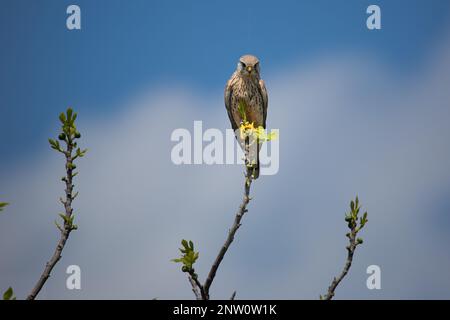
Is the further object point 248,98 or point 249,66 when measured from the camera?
point 248,98

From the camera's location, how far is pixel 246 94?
33.4ft

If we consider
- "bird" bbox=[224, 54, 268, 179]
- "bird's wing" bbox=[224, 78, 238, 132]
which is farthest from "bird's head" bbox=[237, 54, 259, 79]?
"bird's wing" bbox=[224, 78, 238, 132]

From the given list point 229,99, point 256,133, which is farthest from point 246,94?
point 256,133

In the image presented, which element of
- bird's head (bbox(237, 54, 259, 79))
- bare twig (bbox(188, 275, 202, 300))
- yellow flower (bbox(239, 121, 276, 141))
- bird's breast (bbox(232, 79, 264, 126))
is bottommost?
bare twig (bbox(188, 275, 202, 300))

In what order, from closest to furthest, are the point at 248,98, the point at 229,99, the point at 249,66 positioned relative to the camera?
the point at 249,66 → the point at 248,98 → the point at 229,99

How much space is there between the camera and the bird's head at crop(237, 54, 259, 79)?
982 cm

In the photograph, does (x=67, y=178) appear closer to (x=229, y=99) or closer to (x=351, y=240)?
(x=351, y=240)

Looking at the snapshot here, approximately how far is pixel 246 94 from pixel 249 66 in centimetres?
59

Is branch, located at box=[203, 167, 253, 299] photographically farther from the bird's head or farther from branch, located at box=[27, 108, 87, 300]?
the bird's head

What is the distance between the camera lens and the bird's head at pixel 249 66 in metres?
9.82
